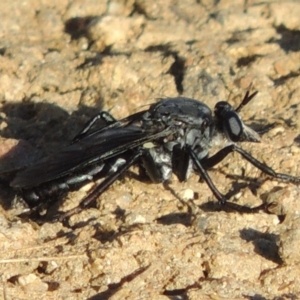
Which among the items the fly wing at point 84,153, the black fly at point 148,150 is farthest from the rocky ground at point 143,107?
the fly wing at point 84,153

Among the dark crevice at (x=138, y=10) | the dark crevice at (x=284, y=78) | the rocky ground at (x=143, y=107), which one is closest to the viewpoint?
the rocky ground at (x=143, y=107)

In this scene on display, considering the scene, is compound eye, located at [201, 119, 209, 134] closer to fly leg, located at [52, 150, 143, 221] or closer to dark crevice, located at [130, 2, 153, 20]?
fly leg, located at [52, 150, 143, 221]

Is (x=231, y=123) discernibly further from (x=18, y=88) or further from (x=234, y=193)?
(x=18, y=88)

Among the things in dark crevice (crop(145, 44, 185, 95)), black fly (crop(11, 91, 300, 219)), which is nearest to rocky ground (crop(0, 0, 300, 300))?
dark crevice (crop(145, 44, 185, 95))

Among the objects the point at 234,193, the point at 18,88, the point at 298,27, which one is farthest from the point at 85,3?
the point at 234,193

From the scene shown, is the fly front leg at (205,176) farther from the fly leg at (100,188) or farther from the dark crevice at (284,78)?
the dark crevice at (284,78)

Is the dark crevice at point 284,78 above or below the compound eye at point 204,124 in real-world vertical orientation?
below
